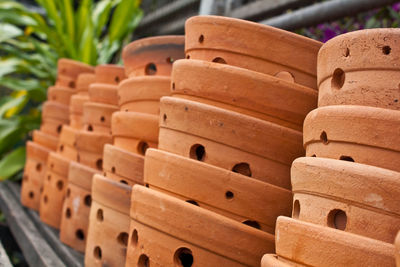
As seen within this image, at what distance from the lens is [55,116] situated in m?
3.63

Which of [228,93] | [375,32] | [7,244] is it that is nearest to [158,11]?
[7,244]

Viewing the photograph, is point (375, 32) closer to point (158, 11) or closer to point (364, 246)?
point (364, 246)

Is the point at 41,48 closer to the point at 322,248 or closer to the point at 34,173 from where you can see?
the point at 34,173

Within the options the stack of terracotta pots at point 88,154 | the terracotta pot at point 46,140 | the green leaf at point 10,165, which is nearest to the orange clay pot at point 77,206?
the stack of terracotta pots at point 88,154

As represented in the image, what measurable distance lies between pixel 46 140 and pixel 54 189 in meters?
0.57

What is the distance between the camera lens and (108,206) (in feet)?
7.09

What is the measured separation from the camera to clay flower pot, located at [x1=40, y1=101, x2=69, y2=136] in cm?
361

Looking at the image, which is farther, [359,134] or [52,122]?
[52,122]

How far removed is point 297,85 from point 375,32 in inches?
17.0

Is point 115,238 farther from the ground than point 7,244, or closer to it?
farther from the ground

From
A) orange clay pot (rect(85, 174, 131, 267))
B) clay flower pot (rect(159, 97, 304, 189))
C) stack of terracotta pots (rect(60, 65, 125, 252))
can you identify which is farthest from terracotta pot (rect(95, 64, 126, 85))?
clay flower pot (rect(159, 97, 304, 189))

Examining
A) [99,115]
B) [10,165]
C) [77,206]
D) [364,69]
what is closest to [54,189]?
[77,206]

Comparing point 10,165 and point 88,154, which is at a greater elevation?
point 88,154

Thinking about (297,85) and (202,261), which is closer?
(202,261)
